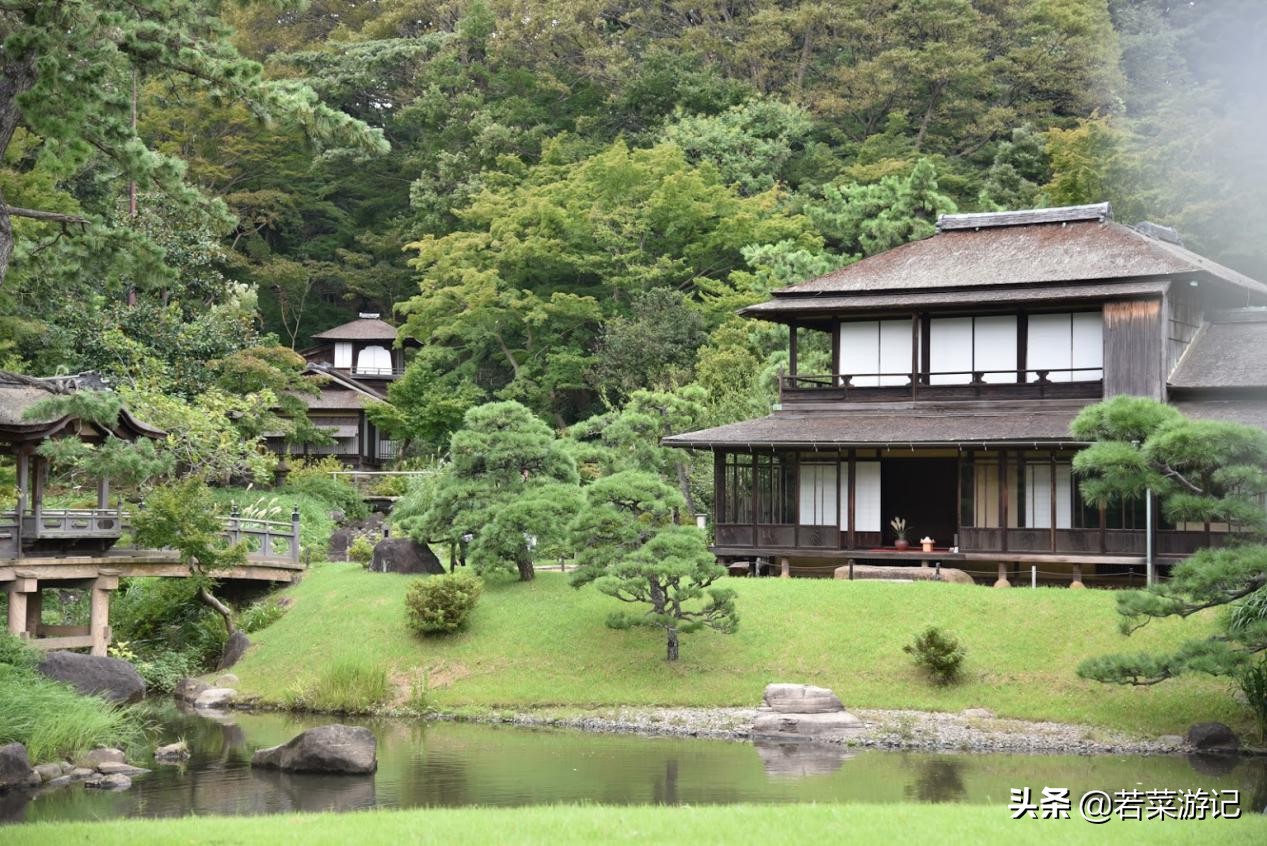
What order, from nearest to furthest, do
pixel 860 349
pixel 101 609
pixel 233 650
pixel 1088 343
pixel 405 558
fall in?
pixel 101 609 < pixel 233 650 < pixel 1088 343 < pixel 405 558 < pixel 860 349

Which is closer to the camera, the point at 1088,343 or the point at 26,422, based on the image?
the point at 26,422

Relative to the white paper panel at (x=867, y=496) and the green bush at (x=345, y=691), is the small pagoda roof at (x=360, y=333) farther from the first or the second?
the green bush at (x=345, y=691)

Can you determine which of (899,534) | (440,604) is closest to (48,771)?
(440,604)

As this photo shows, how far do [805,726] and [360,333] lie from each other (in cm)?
3566

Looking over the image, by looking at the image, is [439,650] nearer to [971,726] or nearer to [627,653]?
[627,653]

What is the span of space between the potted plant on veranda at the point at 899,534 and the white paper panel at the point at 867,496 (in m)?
0.36

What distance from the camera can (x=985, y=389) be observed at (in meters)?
30.5

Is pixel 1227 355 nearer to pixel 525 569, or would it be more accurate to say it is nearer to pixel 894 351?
pixel 894 351

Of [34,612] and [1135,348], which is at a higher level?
[1135,348]

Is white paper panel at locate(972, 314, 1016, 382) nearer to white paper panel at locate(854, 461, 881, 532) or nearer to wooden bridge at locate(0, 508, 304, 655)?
white paper panel at locate(854, 461, 881, 532)

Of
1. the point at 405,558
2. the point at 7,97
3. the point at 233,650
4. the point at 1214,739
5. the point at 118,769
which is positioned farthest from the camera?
the point at 405,558

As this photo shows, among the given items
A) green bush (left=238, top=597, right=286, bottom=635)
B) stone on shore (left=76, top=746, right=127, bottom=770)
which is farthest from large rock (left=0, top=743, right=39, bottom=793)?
green bush (left=238, top=597, right=286, bottom=635)

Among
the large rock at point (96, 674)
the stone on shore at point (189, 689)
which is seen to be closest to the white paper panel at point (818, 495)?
the stone on shore at point (189, 689)

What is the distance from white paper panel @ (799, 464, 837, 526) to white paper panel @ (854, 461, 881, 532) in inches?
18.6
